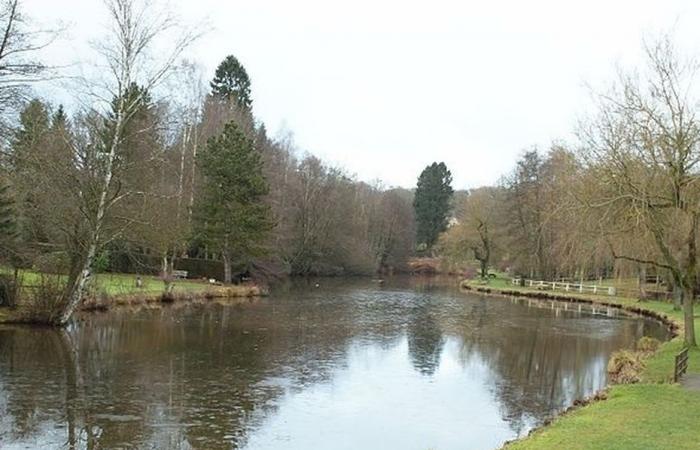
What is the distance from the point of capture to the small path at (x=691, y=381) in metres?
15.3

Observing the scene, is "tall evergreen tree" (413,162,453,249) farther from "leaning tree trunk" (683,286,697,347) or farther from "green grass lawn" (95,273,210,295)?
"leaning tree trunk" (683,286,697,347)

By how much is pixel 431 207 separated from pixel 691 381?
87654 mm

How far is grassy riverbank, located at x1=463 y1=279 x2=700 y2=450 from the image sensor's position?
1069 centimetres

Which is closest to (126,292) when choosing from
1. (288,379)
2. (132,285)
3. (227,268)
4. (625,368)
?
(132,285)

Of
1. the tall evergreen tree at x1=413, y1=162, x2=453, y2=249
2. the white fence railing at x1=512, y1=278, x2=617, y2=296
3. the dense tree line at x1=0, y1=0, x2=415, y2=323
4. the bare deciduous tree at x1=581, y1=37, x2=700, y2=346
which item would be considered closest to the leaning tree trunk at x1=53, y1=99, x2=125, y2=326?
the dense tree line at x1=0, y1=0, x2=415, y2=323

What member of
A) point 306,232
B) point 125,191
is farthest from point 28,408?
point 306,232

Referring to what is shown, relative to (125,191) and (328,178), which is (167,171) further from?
(328,178)

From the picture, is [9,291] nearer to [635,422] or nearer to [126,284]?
[126,284]

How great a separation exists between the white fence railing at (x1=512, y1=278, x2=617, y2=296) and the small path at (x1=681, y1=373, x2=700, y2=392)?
124 ft

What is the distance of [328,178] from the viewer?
74688 mm

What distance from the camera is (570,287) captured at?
188 feet

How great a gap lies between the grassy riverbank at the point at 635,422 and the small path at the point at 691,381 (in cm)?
29

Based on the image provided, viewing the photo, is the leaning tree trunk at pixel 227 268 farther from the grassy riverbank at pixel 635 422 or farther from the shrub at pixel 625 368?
the grassy riverbank at pixel 635 422

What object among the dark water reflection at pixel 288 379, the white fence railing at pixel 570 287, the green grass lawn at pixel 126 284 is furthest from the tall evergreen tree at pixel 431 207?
the dark water reflection at pixel 288 379
